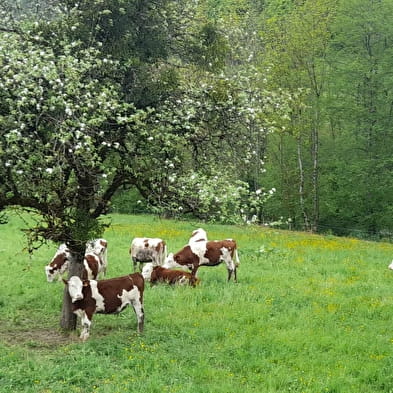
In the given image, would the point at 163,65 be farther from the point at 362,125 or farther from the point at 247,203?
the point at 362,125

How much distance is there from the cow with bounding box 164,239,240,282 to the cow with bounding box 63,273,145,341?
5.34 metres

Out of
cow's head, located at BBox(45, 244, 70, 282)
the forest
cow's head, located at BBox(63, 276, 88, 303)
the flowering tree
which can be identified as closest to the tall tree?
cow's head, located at BBox(45, 244, 70, 282)

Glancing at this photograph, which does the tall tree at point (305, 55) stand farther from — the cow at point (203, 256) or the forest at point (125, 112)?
the forest at point (125, 112)

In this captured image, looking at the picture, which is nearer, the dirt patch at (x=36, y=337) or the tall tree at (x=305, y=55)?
the dirt patch at (x=36, y=337)

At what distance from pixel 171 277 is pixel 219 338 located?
5.17 meters

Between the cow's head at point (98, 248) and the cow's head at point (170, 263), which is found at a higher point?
the cow's head at point (98, 248)

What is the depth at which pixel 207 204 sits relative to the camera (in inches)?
440

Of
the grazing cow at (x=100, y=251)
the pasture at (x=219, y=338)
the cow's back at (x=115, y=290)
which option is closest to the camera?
the pasture at (x=219, y=338)

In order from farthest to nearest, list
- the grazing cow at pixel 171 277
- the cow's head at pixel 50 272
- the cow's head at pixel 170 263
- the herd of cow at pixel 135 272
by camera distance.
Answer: the cow's head at pixel 170 263 → the cow's head at pixel 50 272 → the grazing cow at pixel 171 277 → the herd of cow at pixel 135 272

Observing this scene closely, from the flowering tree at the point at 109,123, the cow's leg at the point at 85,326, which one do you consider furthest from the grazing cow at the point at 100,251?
the cow's leg at the point at 85,326

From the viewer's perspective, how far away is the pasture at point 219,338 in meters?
9.76

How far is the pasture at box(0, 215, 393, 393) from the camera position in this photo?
976cm

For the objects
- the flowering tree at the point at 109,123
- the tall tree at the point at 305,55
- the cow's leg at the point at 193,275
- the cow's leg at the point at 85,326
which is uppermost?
the tall tree at the point at 305,55

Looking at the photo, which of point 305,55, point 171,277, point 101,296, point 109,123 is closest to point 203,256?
point 171,277
